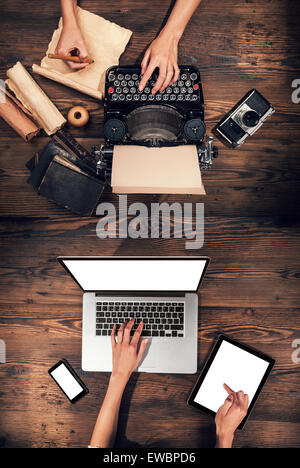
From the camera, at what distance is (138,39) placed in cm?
138

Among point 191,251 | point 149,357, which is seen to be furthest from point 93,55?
point 149,357

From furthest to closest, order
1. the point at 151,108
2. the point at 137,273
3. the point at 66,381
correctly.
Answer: the point at 66,381 < the point at 151,108 < the point at 137,273

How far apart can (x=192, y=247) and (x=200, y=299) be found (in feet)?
0.66

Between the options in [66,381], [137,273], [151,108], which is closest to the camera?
[137,273]

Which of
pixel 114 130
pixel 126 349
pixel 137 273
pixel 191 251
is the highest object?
pixel 114 130

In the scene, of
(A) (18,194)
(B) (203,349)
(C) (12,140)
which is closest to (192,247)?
(B) (203,349)

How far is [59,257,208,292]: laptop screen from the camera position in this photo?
97cm

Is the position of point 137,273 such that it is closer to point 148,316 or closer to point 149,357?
point 148,316

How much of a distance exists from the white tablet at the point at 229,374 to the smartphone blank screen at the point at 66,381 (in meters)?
0.42

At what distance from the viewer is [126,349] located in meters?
1.19

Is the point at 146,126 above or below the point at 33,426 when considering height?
above

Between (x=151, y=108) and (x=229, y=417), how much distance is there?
1.10 m

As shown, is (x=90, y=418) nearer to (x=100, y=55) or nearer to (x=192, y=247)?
(x=192, y=247)
